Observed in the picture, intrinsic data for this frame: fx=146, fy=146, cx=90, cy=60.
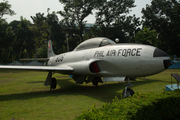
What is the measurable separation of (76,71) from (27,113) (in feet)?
12.1

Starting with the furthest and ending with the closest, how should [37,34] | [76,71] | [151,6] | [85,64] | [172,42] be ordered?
[37,34]
[151,6]
[172,42]
[76,71]
[85,64]

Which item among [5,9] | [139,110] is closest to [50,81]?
[139,110]

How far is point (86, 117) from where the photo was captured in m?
2.54

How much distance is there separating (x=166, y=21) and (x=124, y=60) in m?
41.5

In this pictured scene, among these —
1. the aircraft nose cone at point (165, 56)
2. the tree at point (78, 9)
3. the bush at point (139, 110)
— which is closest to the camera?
the bush at point (139, 110)

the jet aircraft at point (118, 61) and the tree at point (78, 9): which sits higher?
the tree at point (78, 9)

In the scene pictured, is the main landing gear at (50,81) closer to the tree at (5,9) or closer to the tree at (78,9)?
the tree at (78,9)

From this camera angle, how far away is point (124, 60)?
237 inches

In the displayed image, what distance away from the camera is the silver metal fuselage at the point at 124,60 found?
17.6 feet

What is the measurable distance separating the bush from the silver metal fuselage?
59.1 inches

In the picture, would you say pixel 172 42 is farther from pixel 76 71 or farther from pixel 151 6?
pixel 76 71

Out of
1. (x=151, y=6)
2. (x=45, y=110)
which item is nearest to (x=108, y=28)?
(x=151, y=6)

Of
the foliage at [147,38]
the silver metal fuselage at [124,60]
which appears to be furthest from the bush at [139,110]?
the foliage at [147,38]

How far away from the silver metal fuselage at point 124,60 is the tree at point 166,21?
117 ft
